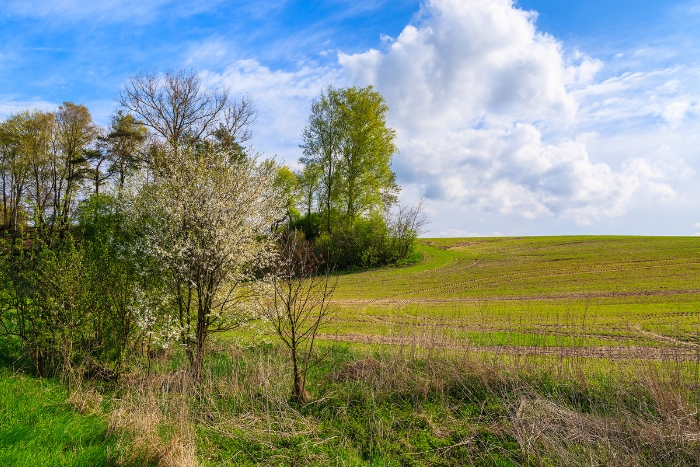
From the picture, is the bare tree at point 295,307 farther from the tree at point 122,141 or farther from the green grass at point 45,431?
the tree at point 122,141

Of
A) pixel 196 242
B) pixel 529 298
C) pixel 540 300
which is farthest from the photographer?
pixel 529 298

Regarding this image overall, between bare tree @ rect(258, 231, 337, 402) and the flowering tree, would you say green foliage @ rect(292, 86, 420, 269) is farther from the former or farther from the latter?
the flowering tree

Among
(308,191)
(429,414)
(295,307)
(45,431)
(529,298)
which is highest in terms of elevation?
A: (308,191)

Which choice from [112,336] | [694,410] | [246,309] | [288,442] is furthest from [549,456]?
[112,336]

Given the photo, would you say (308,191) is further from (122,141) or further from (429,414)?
(429,414)

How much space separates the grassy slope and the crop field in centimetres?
5

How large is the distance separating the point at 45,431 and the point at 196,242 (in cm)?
447

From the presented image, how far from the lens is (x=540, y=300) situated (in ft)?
67.9

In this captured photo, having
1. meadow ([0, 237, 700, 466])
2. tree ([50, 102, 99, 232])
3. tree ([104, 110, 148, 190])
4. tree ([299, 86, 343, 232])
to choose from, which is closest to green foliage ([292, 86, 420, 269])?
tree ([299, 86, 343, 232])

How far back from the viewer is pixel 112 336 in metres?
9.31

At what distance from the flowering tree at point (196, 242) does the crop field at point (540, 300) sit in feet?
13.5

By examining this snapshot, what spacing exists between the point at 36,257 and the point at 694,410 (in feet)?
41.3

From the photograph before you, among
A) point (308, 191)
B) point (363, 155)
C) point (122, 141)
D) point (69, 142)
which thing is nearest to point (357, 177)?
point (363, 155)

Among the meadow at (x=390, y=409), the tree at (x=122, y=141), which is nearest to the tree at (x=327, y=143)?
the tree at (x=122, y=141)
